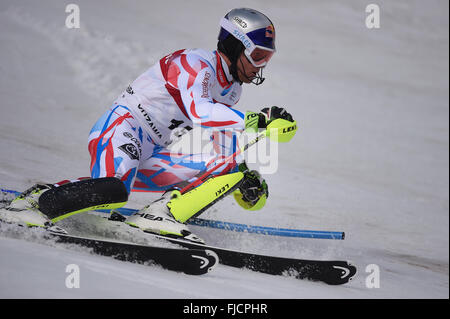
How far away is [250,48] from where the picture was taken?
14.7ft

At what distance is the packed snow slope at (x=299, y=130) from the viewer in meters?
3.81

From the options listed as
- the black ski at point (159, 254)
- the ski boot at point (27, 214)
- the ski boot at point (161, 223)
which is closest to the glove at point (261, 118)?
the ski boot at point (161, 223)

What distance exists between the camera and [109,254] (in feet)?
12.7

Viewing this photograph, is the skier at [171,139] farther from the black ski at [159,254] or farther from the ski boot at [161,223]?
the black ski at [159,254]

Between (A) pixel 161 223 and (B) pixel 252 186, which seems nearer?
(A) pixel 161 223

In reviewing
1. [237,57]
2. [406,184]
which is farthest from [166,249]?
[406,184]

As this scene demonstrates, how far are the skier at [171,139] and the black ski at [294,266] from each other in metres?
0.40

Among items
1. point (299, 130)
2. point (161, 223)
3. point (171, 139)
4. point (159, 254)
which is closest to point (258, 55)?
point (171, 139)

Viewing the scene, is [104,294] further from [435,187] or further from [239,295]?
[435,187]

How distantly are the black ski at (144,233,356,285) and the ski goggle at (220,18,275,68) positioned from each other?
1.40 m

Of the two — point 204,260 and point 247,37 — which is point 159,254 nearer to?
point 204,260

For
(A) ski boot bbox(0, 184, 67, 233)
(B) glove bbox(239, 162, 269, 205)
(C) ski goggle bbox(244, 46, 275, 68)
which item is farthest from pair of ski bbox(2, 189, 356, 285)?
(C) ski goggle bbox(244, 46, 275, 68)

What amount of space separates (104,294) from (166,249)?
0.79m

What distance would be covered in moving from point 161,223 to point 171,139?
85 centimetres
